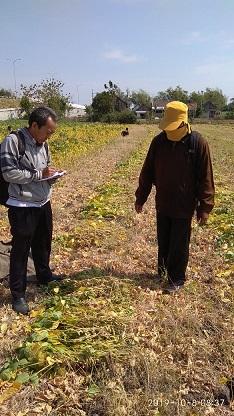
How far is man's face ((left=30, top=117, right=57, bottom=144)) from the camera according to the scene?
425 cm

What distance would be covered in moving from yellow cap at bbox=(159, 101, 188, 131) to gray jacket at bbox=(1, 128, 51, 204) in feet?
4.13

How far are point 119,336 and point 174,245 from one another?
1.50 metres

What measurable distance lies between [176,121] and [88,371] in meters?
2.50

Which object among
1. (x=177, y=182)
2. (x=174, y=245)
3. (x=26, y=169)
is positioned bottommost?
(x=174, y=245)

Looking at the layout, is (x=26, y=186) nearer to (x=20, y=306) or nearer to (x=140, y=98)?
(x=20, y=306)

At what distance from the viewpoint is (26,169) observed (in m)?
4.28

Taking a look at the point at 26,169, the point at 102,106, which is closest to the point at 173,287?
the point at 26,169

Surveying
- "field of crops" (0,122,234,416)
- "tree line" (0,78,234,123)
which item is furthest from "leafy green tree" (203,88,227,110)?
"field of crops" (0,122,234,416)

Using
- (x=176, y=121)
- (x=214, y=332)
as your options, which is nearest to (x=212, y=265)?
(x=214, y=332)

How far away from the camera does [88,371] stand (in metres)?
3.47

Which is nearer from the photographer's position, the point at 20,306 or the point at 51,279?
the point at 20,306

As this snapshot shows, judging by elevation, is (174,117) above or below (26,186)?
above

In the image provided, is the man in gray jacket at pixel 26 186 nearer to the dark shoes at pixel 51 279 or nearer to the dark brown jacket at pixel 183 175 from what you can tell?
the dark shoes at pixel 51 279

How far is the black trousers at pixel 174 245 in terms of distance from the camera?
4.91 meters
